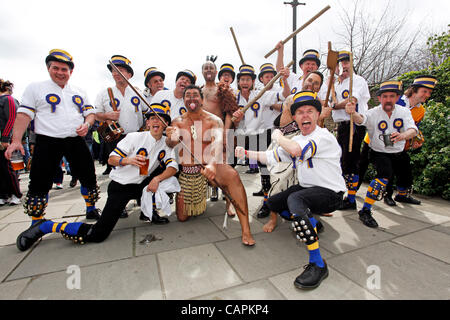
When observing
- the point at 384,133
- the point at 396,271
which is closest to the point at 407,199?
the point at 384,133

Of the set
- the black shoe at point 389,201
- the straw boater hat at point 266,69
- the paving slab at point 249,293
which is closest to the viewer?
the paving slab at point 249,293

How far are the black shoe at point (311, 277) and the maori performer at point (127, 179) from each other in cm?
207

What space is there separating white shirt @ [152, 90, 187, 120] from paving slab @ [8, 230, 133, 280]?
2.13 metres

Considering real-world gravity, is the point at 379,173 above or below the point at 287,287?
above

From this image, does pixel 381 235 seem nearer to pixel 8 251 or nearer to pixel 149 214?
pixel 149 214

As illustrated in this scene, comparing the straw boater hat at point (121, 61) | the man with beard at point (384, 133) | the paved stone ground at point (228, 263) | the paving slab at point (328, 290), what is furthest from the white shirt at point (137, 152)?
the man with beard at point (384, 133)

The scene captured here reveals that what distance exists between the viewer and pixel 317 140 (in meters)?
2.17

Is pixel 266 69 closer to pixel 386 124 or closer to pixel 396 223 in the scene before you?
pixel 386 124

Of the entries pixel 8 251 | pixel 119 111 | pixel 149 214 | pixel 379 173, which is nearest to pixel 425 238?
pixel 379 173

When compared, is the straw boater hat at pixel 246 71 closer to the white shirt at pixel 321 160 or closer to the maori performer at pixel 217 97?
the maori performer at pixel 217 97

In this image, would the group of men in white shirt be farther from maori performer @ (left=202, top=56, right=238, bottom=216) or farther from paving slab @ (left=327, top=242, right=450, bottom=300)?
paving slab @ (left=327, top=242, right=450, bottom=300)

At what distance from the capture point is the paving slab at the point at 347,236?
243cm

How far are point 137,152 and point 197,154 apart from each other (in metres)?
0.83

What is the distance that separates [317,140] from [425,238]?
187cm
